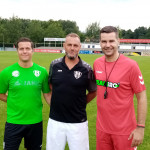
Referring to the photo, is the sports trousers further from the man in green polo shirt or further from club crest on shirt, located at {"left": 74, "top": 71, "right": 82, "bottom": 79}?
the man in green polo shirt

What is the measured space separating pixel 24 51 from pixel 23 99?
0.78m

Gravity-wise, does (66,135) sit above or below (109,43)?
below

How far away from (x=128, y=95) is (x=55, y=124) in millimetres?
1205

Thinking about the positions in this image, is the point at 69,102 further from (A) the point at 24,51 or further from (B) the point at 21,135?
(A) the point at 24,51

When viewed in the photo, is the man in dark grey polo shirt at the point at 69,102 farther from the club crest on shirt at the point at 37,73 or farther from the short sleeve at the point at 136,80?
the short sleeve at the point at 136,80

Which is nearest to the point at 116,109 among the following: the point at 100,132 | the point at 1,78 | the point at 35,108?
the point at 100,132

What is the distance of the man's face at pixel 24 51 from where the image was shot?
3.42 m

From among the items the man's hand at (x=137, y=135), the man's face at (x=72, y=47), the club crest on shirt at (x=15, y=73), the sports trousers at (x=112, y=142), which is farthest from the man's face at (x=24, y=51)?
the man's hand at (x=137, y=135)

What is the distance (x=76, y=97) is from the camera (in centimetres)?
328

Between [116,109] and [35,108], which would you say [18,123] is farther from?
[116,109]

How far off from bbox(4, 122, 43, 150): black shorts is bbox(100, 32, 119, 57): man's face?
164 centimetres

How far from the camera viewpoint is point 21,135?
340 cm

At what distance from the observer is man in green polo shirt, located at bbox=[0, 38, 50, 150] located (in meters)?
3.34

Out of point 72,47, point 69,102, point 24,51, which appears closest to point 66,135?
point 69,102
